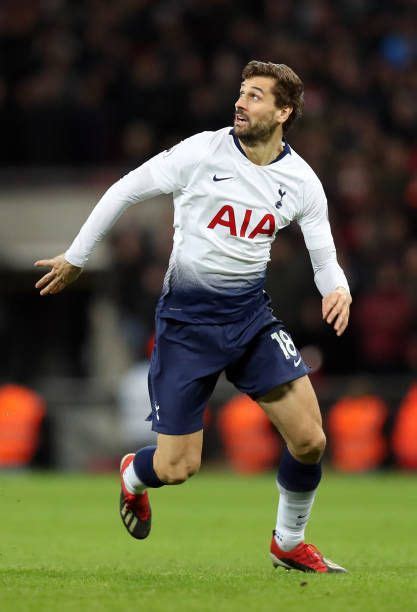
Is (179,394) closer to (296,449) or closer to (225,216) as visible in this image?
(296,449)

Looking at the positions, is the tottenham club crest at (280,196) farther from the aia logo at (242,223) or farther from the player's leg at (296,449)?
the player's leg at (296,449)

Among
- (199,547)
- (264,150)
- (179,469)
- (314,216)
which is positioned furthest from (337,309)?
(199,547)

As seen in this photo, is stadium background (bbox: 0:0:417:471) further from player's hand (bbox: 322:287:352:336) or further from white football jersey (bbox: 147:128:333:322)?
player's hand (bbox: 322:287:352:336)

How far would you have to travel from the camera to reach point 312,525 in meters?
10.8

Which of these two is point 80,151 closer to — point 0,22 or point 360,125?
point 0,22

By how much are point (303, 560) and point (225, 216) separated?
5.96ft

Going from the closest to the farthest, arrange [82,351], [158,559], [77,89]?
1. [158,559]
2. [77,89]
3. [82,351]

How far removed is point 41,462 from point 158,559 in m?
8.57

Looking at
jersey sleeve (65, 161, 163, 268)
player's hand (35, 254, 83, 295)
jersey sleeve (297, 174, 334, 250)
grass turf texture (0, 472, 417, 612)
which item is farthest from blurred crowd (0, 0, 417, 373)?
player's hand (35, 254, 83, 295)

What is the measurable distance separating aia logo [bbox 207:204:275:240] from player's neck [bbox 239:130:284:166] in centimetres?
27

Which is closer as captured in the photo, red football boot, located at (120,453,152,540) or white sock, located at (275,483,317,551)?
white sock, located at (275,483,317,551)

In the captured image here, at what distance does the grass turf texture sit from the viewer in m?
6.27

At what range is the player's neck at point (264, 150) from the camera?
7.30 m

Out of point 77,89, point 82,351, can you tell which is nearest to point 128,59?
point 77,89
